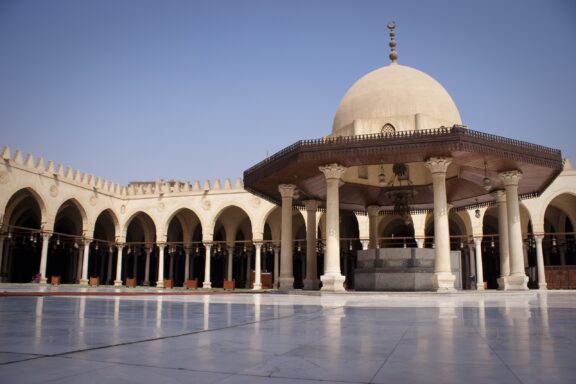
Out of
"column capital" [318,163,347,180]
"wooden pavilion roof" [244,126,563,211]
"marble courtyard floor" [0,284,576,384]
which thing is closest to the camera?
"marble courtyard floor" [0,284,576,384]

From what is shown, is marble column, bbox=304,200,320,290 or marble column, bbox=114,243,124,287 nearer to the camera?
marble column, bbox=304,200,320,290

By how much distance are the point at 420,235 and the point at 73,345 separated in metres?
29.2

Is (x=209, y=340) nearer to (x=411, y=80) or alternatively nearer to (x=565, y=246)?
(x=411, y=80)

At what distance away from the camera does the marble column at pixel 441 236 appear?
48.6 ft

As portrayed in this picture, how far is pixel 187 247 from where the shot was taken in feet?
128

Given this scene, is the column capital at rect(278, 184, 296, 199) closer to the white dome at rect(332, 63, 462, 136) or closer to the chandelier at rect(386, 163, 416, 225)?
the white dome at rect(332, 63, 462, 136)

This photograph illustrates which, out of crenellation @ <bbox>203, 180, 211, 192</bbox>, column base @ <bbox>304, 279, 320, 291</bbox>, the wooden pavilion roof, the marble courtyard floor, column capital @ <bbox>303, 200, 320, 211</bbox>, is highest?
crenellation @ <bbox>203, 180, 211, 192</bbox>

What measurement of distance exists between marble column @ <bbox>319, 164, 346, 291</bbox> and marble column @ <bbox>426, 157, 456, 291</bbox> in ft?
9.81

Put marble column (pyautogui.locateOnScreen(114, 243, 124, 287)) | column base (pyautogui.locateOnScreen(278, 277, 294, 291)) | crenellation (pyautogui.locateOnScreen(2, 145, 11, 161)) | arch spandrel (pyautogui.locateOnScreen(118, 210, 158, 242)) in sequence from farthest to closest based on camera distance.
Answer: arch spandrel (pyautogui.locateOnScreen(118, 210, 158, 242))
marble column (pyautogui.locateOnScreen(114, 243, 124, 287))
crenellation (pyautogui.locateOnScreen(2, 145, 11, 161))
column base (pyautogui.locateOnScreen(278, 277, 294, 291))

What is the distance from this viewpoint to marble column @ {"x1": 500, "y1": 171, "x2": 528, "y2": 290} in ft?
55.2

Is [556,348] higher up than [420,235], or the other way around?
[420,235]

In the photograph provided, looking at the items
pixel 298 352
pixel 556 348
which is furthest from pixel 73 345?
pixel 556 348

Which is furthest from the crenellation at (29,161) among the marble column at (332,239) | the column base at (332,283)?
the column base at (332,283)

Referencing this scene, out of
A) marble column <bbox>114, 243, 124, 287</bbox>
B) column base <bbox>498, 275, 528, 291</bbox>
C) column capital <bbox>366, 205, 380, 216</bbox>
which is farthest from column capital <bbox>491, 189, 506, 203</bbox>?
marble column <bbox>114, 243, 124, 287</bbox>
